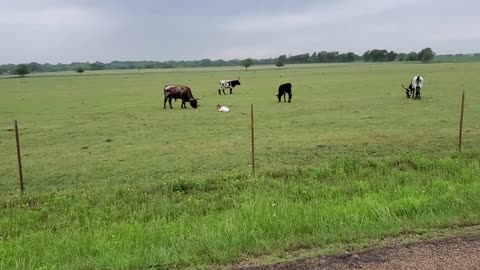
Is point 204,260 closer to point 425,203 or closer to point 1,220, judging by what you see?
point 425,203

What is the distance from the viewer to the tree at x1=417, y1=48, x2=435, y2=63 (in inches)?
6368

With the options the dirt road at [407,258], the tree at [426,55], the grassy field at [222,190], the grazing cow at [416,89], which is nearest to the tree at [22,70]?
the tree at [426,55]

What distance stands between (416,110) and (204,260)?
2111 cm

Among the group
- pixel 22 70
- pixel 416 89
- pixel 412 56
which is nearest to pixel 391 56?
pixel 412 56

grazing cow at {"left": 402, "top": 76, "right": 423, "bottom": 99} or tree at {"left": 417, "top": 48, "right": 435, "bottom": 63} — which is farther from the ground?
tree at {"left": 417, "top": 48, "right": 435, "bottom": 63}

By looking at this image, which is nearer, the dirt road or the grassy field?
the dirt road

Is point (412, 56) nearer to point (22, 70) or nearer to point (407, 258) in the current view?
point (22, 70)

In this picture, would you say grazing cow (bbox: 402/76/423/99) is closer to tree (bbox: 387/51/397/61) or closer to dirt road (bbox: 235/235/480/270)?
dirt road (bbox: 235/235/480/270)

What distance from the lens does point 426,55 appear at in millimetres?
163625

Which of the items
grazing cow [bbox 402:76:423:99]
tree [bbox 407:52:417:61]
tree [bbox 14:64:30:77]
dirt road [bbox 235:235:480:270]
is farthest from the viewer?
tree [bbox 407:52:417:61]

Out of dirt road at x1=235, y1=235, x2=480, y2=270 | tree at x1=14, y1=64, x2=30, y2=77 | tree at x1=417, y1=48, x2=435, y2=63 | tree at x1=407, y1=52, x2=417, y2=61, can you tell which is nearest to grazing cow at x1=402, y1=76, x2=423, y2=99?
dirt road at x1=235, y1=235, x2=480, y2=270

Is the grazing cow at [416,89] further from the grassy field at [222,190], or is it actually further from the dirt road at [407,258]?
the dirt road at [407,258]

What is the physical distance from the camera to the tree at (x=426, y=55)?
531 feet

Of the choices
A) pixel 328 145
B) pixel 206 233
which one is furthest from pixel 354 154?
pixel 206 233
